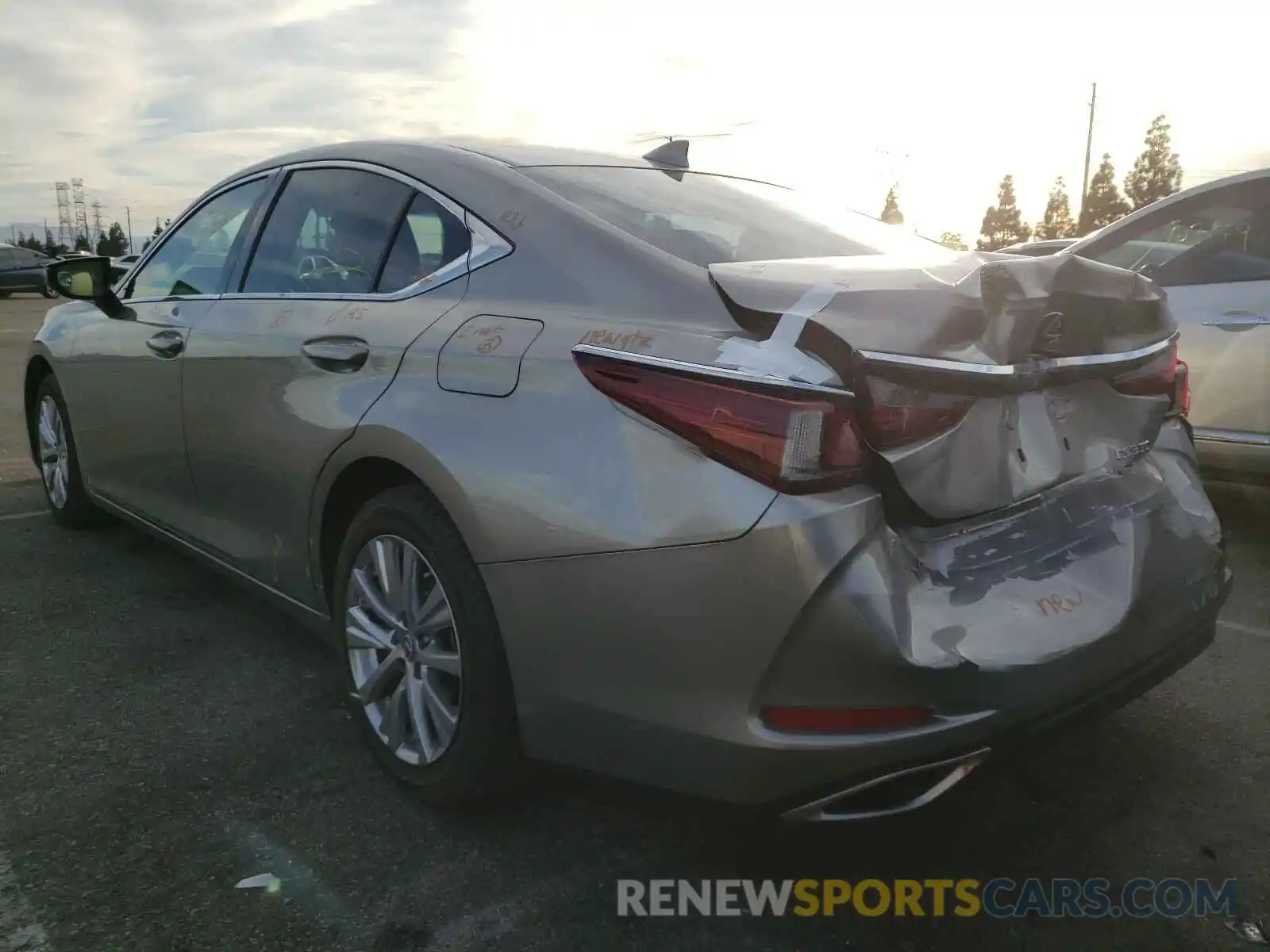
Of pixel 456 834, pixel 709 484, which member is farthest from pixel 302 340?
pixel 709 484

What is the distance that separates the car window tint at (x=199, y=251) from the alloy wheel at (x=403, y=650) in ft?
4.62

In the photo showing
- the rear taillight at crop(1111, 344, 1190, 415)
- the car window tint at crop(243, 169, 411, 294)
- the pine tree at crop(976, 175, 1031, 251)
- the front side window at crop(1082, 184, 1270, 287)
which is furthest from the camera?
the pine tree at crop(976, 175, 1031, 251)

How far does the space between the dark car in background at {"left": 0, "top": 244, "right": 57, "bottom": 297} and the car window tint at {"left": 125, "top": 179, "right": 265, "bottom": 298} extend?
94.3 ft

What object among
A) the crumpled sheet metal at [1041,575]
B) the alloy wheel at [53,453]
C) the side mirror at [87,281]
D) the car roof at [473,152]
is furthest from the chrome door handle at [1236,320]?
the alloy wheel at [53,453]

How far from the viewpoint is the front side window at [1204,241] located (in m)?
4.68

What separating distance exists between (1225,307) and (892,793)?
3.72 metres

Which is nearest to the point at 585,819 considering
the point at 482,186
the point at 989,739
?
the point at 989,739

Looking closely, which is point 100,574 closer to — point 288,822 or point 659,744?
point 288,822

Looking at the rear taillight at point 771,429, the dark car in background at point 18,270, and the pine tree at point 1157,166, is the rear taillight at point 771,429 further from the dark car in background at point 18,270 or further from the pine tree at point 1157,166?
the pine tree at point 1157,166

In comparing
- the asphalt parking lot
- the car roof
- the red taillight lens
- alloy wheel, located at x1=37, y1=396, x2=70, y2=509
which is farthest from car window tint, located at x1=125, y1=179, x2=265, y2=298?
the red taillight lens

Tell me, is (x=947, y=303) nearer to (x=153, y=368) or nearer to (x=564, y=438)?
(x=564, y=438)

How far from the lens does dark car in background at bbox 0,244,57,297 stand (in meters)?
29.3

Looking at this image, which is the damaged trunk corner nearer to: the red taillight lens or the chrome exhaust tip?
the red taillight lens

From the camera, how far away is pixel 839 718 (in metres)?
1.79
